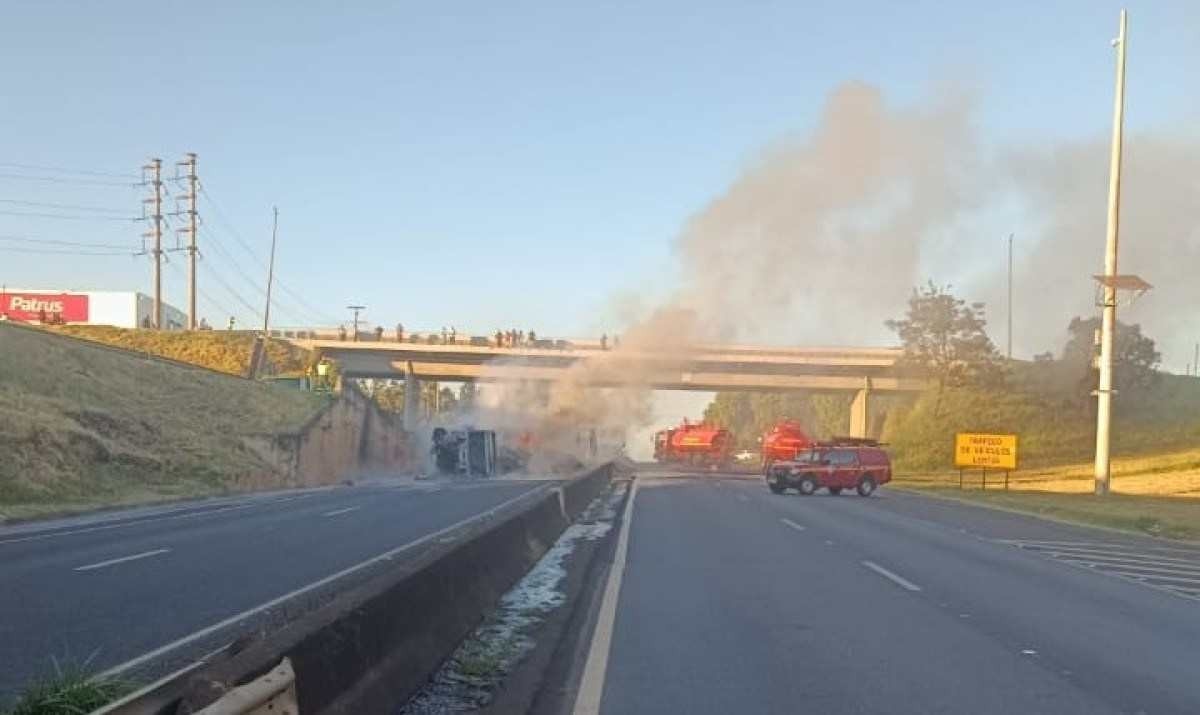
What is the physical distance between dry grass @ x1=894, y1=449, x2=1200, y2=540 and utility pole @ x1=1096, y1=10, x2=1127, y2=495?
132cm

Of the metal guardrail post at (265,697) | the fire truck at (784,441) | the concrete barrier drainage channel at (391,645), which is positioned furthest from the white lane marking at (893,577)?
the fire truck at (784,441)

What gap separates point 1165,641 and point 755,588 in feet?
15.0

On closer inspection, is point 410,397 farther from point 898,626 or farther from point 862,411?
point 898,626

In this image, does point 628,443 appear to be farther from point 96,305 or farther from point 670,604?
point 670,604

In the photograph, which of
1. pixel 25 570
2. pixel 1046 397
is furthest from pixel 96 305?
pixel 25 570

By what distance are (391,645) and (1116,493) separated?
41.3 metres

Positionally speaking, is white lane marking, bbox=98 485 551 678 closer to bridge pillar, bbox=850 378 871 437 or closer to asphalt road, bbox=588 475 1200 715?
asphalt road, bbox=588 475 1200 715

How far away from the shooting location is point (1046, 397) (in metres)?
78.4

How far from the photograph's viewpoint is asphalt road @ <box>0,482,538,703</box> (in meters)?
9.88

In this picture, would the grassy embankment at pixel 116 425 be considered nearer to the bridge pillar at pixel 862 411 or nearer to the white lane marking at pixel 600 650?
the white lane marking at pixel 600 650

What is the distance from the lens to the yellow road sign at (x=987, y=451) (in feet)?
161

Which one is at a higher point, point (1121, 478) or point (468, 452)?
point (468, 452)

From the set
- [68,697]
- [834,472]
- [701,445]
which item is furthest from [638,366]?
[68,697]

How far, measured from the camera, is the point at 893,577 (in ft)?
51.1
